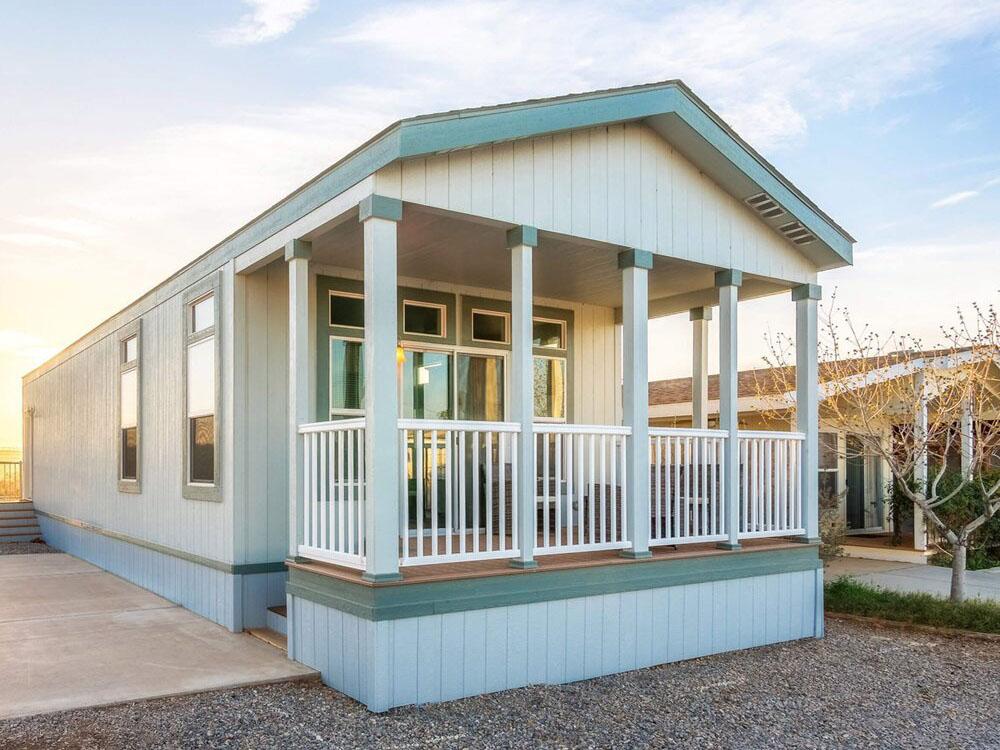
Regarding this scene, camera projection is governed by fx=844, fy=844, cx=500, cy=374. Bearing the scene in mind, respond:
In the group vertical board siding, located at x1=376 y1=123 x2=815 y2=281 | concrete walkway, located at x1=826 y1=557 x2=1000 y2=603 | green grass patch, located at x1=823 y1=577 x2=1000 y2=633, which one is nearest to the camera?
vertical board siding, located at x1=376 y1=123 x2=815 y2=281

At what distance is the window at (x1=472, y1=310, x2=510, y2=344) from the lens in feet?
→ 27.1

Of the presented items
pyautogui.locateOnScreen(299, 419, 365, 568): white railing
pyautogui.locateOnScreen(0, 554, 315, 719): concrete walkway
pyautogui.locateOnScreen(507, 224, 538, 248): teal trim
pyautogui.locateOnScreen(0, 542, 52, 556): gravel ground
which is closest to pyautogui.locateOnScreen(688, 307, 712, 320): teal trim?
pyautogui.locateOnScreen(507, 224, 538, 248): teal trim

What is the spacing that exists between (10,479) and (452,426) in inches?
727

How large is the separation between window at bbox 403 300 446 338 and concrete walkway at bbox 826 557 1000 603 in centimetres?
529

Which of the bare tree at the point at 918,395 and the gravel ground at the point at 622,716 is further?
the bare tree at the point at 918,395

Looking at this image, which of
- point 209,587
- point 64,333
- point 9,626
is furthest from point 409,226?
point 64,333

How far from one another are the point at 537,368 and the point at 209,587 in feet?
12.4

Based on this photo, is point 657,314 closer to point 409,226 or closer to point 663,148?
point 663,148

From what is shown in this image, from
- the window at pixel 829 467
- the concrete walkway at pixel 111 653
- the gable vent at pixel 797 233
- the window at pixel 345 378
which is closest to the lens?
the concrete walkway at pixel 111 653

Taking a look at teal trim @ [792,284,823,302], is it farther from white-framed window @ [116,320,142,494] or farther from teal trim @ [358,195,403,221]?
white-framed window @ [116,320,142,494]

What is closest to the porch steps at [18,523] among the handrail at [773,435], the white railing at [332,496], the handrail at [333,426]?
the white railing at [332,496]

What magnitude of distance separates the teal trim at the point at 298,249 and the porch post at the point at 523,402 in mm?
1517

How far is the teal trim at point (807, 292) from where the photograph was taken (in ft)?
24.5

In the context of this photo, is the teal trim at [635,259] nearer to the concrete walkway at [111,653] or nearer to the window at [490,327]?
the window at [490,327]
